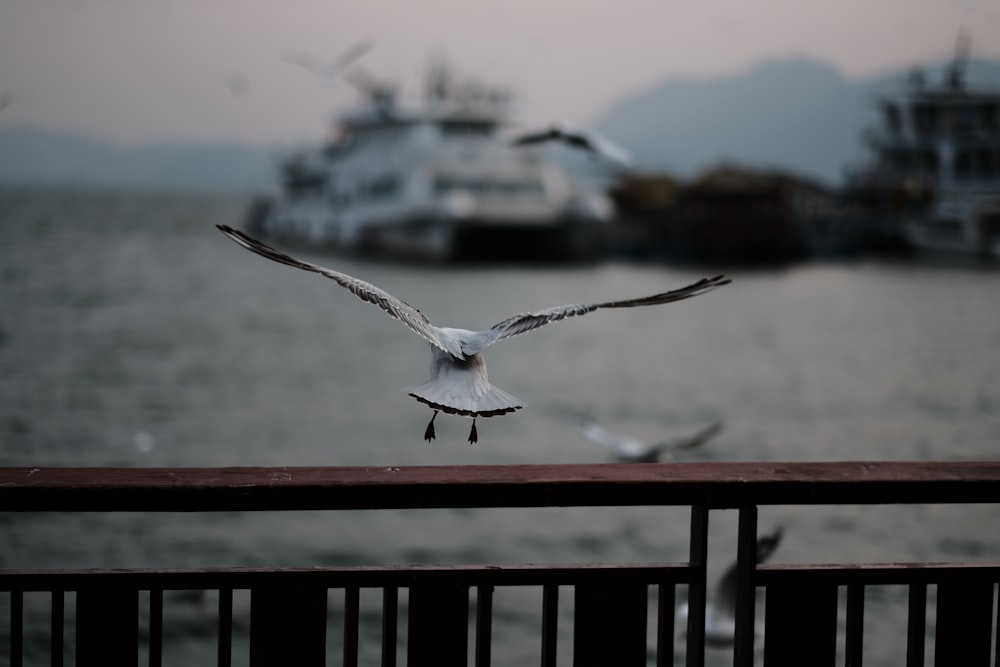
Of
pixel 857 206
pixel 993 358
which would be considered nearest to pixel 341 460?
pixel 993 358

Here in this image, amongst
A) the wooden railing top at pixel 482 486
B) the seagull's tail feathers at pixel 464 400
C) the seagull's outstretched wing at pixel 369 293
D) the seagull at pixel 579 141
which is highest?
the seagull at pixel 579 141

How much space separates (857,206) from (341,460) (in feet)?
161

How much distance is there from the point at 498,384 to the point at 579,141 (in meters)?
18.2

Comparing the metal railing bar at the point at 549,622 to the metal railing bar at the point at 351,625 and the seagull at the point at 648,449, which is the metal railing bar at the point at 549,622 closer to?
the metal railing bar at the point at 351,625

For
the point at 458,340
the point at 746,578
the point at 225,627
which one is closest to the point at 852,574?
the point at 746,578

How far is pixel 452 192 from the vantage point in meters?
48.7

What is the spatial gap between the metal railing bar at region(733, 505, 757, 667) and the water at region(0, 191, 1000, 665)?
79.9 inches

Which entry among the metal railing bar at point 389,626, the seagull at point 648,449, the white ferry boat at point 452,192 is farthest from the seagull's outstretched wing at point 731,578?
the white ferry boat at point 452,192

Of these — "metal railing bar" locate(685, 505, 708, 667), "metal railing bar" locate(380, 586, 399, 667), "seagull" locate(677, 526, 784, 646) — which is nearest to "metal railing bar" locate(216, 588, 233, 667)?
"metal railing bar" locate(380, 586, 399, 667)

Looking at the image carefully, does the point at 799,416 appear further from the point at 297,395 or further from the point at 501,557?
the point at 501,557

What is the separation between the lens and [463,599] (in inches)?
89.2

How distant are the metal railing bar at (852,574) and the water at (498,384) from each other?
6.75 ft

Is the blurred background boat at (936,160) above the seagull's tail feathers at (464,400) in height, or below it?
above

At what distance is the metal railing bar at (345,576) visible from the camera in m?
2.15
